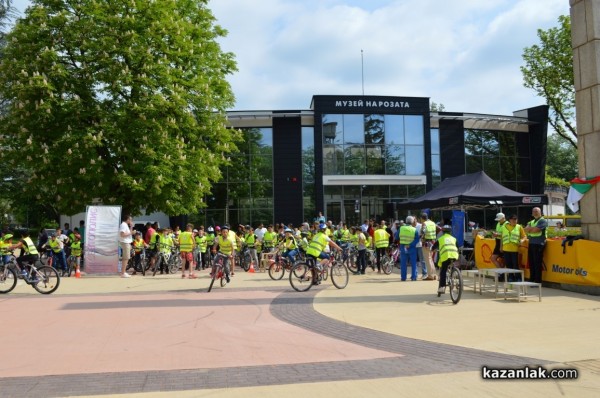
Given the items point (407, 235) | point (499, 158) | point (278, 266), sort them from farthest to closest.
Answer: point (499, 158) → point (278, 266) → point (407, 235)

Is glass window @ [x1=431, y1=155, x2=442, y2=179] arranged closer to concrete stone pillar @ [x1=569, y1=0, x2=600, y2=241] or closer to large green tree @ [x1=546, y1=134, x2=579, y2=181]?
concrete stone pillar @ [x1=569, y1=0, x2=600, y2=241]

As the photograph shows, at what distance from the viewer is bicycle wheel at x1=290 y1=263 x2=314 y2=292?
13984 mm

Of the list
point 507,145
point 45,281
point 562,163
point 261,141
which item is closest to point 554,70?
point 507,145

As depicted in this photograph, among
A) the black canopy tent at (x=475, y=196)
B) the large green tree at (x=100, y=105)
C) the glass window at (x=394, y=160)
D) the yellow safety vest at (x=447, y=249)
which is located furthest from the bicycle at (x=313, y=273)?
the glass window at (x=394, y=160)

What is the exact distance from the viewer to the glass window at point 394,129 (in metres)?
34.8

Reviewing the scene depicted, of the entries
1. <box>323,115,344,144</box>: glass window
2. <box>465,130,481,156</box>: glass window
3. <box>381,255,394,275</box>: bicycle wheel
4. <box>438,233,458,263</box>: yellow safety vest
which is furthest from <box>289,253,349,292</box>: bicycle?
<box>465,130,481,156</box>: glass window

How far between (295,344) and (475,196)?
1205cm

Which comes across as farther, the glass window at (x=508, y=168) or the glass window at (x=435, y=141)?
the glass window at (x=508, y=168)

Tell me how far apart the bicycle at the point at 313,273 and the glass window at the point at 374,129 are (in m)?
21.0

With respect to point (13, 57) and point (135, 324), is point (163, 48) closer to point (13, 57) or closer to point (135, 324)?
point (13, 57)

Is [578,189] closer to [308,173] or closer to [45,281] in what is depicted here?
[45,281]

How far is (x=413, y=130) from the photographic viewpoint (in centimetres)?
3516

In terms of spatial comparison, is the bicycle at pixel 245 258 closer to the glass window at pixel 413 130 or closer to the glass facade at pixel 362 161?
the glass facade at pixel 362 161

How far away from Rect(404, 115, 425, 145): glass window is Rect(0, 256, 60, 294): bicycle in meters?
25.5
